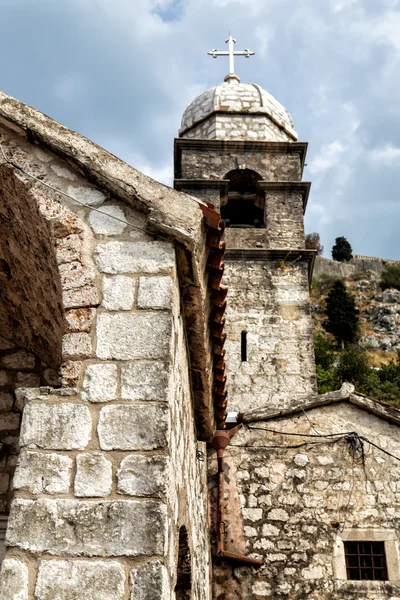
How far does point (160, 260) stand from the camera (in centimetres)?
348

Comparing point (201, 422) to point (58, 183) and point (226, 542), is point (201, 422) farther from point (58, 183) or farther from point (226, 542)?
point (58, 183)

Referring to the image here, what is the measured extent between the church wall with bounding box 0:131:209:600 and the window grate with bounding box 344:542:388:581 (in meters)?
4.50

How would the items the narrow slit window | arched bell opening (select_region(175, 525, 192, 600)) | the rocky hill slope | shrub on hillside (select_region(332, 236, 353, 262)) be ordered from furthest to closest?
1. shrub on hillside (select_region(332, 236, 353, 262))
2. the rocky hill slope
3. the narrow slit window
4. arched bell opening (select_region(175, 525, 192, 600))

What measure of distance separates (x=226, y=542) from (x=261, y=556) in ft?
1.33

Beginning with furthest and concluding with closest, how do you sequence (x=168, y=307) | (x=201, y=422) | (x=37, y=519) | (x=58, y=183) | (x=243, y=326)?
(x=243, y=326) < (x=201, y=422) < (x=58, y=183) < (x=168, y=307) < (x=37, y=519)

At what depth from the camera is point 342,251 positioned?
5438 cm

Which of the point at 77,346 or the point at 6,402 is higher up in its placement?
the point at 6,402

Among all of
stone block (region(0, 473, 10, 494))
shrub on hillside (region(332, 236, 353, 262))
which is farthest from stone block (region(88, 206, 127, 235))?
shrub on hillside (region(332, 236, 353, 262))

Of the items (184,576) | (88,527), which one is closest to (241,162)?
(184,576)

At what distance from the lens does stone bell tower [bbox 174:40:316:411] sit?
10.6 m

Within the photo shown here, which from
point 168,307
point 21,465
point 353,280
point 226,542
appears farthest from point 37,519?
point 353,280

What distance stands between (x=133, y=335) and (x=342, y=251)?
52546 millimetres

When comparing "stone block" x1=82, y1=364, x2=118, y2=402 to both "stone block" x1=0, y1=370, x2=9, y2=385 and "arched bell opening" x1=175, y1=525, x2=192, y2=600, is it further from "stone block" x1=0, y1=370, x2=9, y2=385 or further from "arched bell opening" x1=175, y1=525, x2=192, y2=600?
"arched bell opening" x1=175, y1=525, x2=192, y2=600

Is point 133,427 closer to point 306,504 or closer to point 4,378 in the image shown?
point 4,378
